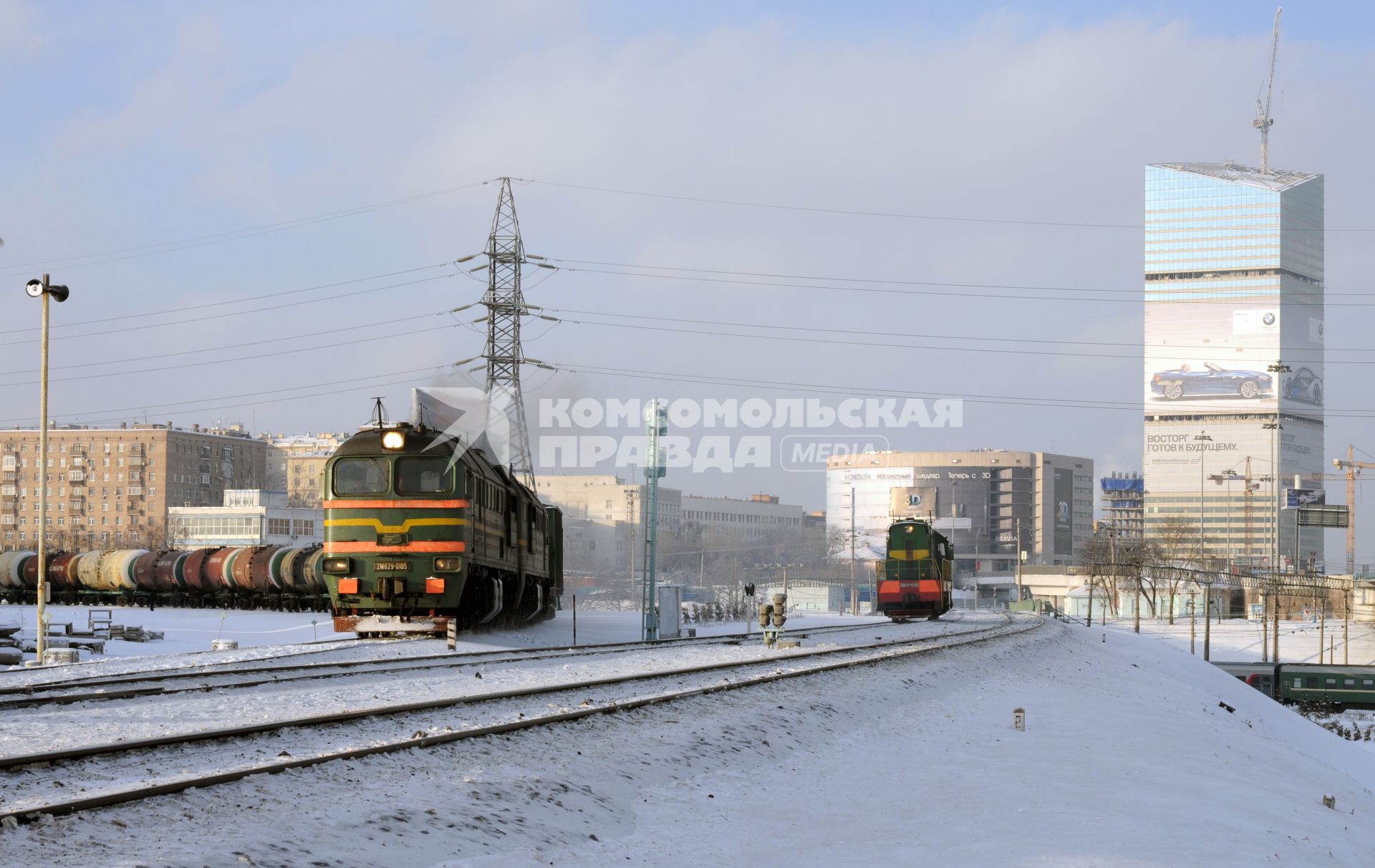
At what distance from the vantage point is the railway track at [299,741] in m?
8.81

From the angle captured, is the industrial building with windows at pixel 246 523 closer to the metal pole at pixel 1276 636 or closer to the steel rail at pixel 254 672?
the metal pole at pixel 1276 636

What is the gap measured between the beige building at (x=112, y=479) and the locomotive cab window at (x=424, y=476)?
155 meters

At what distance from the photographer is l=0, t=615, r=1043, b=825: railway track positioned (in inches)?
347

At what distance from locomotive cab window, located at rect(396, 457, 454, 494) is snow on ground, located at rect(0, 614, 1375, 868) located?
8921mm

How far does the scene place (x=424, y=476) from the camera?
82.6ft

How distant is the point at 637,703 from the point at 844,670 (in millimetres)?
7364

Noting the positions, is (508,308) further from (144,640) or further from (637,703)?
(637,703)

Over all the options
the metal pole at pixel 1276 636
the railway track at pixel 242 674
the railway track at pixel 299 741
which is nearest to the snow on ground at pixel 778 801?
the railway track at pixel 299 741

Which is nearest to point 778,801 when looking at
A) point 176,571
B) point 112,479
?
point 176,571

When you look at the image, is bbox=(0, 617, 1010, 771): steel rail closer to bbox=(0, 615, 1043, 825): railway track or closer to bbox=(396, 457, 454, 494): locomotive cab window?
bbox=(0, 615, 1043, 825): railway track

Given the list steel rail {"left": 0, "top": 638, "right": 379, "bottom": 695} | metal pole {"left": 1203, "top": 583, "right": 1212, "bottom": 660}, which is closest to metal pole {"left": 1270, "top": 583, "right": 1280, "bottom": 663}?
metal pole {"left": 1203, "top": 583, "right": 1212, "bottom": 660}

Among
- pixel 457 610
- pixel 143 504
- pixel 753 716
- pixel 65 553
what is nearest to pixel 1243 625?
pixel 65 553

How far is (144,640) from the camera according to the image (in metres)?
39.4

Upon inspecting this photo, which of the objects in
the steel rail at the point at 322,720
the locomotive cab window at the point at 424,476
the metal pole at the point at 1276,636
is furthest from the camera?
the metal pole at the point at 1276,636
